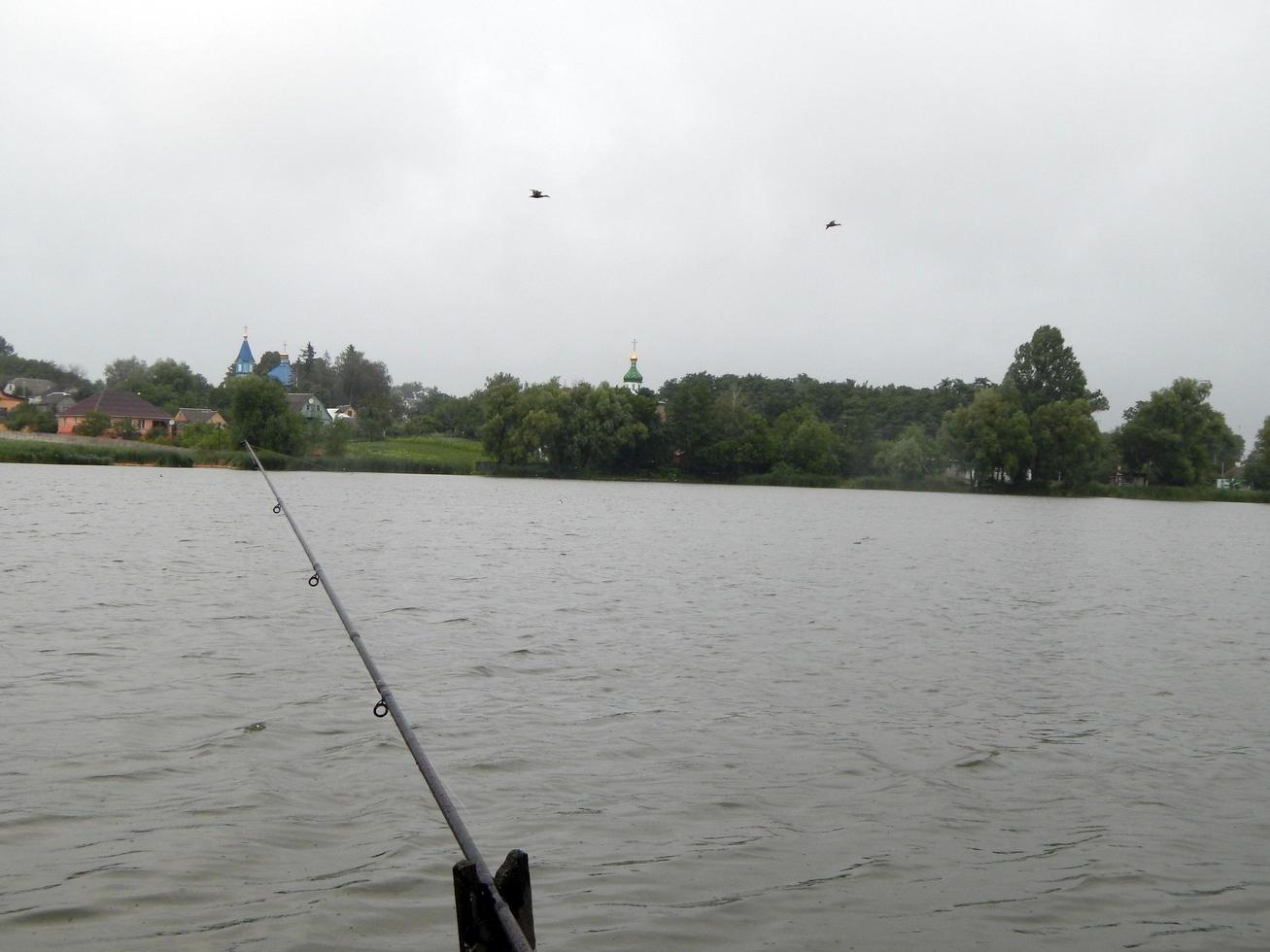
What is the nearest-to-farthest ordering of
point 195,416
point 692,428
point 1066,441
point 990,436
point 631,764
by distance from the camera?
point 631,764 → point 990,436 → point 1066,441 → point 692,428 → point 195,416

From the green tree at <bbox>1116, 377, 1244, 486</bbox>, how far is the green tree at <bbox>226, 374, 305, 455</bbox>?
63.7 meters

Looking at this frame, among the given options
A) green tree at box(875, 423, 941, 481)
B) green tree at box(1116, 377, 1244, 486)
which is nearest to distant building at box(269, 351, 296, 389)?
green tree at box(875, 423, 941, 481)

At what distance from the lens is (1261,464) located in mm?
90188

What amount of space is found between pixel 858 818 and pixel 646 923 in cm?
191

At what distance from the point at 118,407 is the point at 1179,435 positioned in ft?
289

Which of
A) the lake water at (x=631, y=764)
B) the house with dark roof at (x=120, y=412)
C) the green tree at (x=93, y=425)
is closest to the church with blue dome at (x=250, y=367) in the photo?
the house with dark roof at (x=120, y=412)

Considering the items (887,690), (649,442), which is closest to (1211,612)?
(887,690)

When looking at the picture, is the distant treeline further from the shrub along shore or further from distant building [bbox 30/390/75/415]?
distant building [bbox 30/390/75/415]

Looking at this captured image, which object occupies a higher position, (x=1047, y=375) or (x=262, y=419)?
(x=1047, y=375)

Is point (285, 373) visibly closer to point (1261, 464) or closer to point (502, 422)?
point (502, 422)

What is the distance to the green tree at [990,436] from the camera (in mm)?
77562

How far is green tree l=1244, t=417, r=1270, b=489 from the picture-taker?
89125 mm

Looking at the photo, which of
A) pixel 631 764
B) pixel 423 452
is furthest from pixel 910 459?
pixel 631 764

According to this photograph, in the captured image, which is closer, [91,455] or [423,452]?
[91,455]
